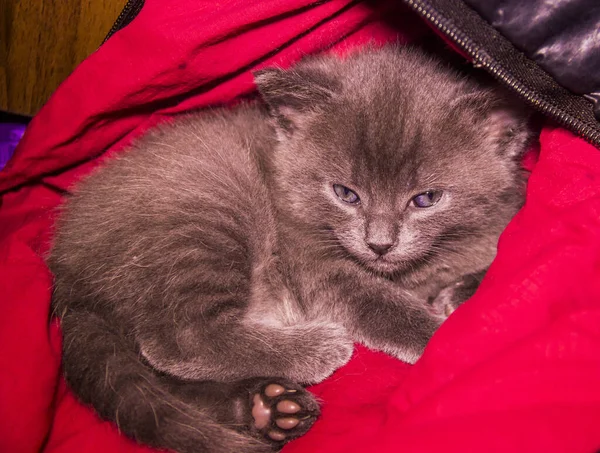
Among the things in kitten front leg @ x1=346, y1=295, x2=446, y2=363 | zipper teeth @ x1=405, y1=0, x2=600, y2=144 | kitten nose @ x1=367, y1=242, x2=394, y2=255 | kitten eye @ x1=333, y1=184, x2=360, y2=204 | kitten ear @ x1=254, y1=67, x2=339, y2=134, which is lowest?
kitten front leg @ x1=346, y1=295, x2=446, y2=363

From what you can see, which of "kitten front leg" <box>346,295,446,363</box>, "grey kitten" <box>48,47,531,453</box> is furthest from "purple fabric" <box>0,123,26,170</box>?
"kitten front leg" <box>346,295,446,363</box>

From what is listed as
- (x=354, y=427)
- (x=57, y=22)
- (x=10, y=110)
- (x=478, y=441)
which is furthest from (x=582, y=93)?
(x=10, y=110)

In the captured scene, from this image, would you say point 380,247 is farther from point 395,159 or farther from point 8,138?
point 8,138

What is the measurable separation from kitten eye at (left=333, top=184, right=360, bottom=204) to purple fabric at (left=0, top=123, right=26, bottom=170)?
1437 millimetres

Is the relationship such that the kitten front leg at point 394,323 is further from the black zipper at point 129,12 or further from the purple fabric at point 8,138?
the purple fabric at point 8,138

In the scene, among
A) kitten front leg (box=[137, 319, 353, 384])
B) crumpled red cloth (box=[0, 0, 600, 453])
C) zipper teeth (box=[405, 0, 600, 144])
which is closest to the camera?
crumpled red cloth (box=[0, 0, 600, 453])

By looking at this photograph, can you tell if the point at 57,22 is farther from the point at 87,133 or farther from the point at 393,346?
the point at 393,346

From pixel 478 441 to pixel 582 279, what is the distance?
457 mm

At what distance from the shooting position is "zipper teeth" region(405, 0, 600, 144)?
1.17 meters

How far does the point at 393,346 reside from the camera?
150 centimetres

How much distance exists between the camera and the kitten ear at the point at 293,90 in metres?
1.43

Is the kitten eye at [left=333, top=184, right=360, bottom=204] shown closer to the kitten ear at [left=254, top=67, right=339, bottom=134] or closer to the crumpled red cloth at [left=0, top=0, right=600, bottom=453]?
the kitten ear at [left=254, top=67, right=339, bottom=134]

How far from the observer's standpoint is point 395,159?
4.71 ft

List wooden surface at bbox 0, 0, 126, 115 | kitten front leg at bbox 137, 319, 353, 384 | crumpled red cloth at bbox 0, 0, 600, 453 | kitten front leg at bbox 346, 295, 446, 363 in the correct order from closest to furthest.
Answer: crumpled red cloth at bbox 0, 0, 600, 453
kitten front leg at bbox 137, 319, 353, 384
kitten front leg at bbox 346, 295, 446, 363
wooden surface at bbox 0, 0, 126, 115
